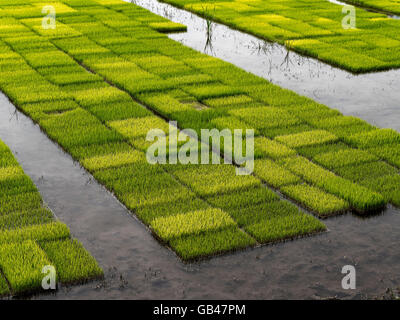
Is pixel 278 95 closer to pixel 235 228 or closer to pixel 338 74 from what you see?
pixel 338 74

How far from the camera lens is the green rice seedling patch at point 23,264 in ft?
17.9

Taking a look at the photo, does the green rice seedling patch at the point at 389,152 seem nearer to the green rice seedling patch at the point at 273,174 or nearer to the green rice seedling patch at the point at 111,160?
the green rice seedling patch at the point at 273,174

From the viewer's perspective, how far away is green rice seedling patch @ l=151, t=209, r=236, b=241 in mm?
6363

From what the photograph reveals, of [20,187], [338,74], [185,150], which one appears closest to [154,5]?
[338,74]

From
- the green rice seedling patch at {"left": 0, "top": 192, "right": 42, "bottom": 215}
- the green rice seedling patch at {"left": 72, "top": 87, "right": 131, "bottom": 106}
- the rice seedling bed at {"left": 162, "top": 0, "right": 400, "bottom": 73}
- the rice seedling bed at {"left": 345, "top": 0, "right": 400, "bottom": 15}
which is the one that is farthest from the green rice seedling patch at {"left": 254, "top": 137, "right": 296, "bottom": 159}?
the rice seedling bed at {"left": 345, "top": 0, "right": 400, "bottom": 15}

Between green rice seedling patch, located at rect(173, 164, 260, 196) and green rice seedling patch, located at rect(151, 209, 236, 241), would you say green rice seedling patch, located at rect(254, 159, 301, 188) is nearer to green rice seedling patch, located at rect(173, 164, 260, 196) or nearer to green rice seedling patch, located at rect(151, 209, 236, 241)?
green rice seedling patch, located at rect(173, 164, 260, 196)

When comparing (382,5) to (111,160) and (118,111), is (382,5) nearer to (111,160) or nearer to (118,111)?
(118,111)

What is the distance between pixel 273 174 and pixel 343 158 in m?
1.12

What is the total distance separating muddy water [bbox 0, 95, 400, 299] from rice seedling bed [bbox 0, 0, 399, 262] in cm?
17

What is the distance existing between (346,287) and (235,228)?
140 cm

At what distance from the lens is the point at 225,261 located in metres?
5.94

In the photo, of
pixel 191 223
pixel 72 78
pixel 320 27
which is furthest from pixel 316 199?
pixel 320 27

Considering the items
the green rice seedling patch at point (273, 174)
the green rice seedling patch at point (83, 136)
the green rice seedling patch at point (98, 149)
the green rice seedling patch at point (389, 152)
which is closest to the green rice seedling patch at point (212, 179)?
the green rice seedling patch at point (273, 174)

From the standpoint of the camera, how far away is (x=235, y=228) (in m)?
6.48
